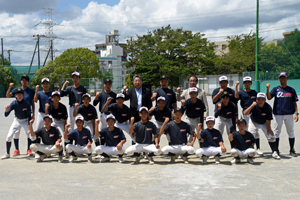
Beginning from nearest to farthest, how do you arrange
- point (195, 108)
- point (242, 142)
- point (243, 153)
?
point (243, 153) → point (242, 142) → point (195, 108)

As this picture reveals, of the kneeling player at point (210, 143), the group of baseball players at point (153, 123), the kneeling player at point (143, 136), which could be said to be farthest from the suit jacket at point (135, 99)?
the kneeling player at point (210, 143)

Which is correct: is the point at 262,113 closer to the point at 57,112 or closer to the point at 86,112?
the point at 86,112

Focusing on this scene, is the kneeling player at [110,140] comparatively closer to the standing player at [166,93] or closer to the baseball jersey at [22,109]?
the standing player at [166,93]

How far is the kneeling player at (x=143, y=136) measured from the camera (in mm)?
7332

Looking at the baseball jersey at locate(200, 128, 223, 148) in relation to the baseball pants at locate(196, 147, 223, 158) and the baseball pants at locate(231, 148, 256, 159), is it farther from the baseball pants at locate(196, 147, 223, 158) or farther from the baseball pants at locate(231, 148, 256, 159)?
the baseball pants at locate(231, 148, 256, 159)

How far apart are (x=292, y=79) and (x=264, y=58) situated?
4.01m

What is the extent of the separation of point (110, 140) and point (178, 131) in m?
1.66

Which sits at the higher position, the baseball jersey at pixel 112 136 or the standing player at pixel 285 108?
the standing player at pixel 285 108

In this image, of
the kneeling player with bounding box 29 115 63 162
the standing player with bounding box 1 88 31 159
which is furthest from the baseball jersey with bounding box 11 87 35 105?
the kneeling player with bounding box 29 115 63 162

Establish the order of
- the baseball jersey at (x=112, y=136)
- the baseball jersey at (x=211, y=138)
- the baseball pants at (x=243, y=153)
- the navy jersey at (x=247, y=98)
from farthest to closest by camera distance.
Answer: the navy jersey at (x=247, y=98)
the baseball jersey at (x=112, y=136)
the baseball jersey at (x=211, y=138)
the baseball pants at (x=243, y=153)

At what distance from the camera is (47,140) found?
25.0 feet

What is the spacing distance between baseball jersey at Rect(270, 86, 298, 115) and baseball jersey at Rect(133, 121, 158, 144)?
10.4ft

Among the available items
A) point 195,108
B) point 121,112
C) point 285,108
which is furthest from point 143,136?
point 285,108

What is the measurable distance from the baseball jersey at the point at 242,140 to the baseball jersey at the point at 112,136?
2624 millimetres
